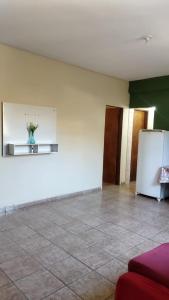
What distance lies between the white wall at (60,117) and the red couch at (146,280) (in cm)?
267

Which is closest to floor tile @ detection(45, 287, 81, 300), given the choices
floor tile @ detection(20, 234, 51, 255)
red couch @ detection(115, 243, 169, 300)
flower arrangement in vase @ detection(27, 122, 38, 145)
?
red couch @ detection(115, 243, 169, 300)

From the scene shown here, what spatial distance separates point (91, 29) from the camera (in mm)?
2920

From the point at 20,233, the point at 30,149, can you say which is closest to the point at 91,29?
the point at 30,149

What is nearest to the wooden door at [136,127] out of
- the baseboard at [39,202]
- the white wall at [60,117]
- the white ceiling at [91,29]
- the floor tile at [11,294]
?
the white wall at [60,117]

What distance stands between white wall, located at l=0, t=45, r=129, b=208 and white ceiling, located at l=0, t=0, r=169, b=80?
325 mm

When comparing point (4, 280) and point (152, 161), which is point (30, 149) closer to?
point (4, 280)

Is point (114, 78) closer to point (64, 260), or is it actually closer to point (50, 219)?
point (50, 219)

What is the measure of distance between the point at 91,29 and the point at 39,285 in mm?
2903

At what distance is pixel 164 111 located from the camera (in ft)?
17.3

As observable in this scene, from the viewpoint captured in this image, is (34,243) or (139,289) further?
(34,243)

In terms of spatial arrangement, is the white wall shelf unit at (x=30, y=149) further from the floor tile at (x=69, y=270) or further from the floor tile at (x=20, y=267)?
the floor tile at (x=69, y=270)

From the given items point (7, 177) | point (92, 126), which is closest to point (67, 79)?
point (92, 126)

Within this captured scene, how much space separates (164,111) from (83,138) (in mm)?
1977

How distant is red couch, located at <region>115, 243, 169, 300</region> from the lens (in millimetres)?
1439
